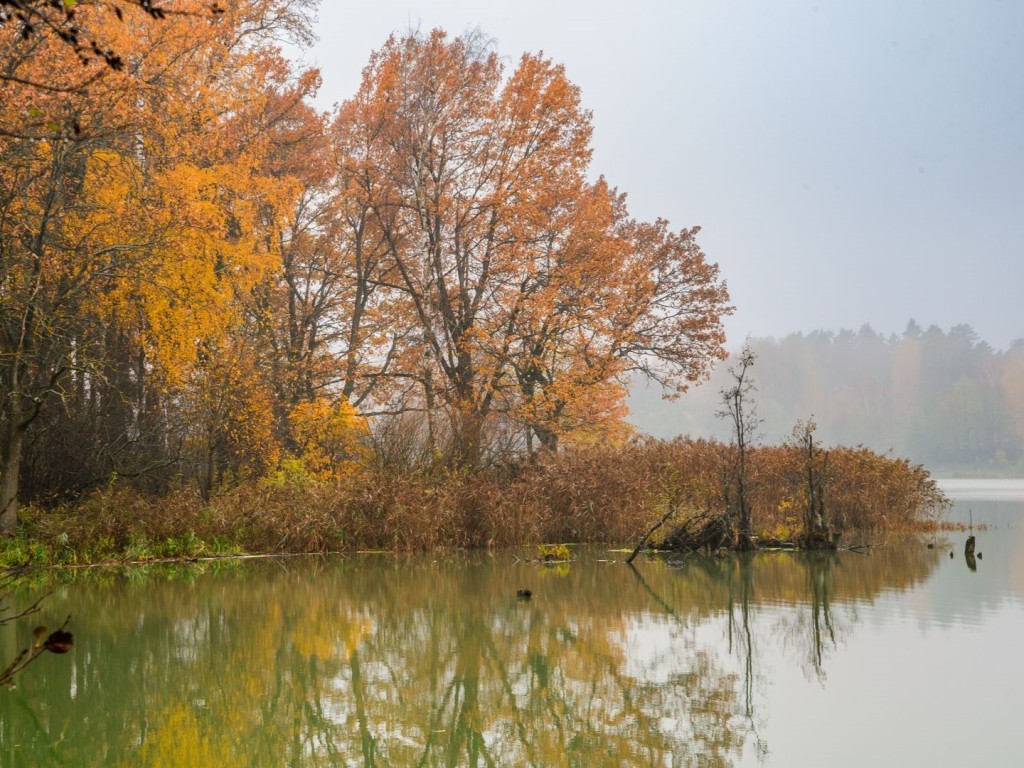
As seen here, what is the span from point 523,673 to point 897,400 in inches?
5089

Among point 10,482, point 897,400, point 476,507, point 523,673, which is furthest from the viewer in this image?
point 897,400

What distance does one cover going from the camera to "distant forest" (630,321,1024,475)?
108 meters

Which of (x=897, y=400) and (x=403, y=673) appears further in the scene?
(x=897, y=400)

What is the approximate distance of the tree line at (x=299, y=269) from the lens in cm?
1473

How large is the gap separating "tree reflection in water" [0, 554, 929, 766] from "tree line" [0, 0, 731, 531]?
489 cm

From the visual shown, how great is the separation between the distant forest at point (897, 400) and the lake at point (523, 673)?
98178 millimetres

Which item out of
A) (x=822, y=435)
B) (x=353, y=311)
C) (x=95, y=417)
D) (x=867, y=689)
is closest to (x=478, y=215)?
(x=353, y=311)

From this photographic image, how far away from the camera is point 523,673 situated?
7.36 m

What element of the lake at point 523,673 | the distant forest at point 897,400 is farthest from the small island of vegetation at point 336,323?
the distant forest at point 897,400

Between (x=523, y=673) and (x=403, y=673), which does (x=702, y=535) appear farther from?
(x=403, y=673)

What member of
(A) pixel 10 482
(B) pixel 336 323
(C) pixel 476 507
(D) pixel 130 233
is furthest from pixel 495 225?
(A) pixel 10 482

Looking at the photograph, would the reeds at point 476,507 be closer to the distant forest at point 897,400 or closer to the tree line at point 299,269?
the tree line at point 299,269

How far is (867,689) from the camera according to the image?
6.75 m

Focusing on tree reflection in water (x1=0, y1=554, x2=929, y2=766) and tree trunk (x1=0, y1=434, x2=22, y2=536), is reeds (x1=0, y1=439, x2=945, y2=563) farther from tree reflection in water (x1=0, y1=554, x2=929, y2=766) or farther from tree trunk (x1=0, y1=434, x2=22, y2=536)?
tree reflection in water (x1=0, y1=554, x2=929, y2=766)
